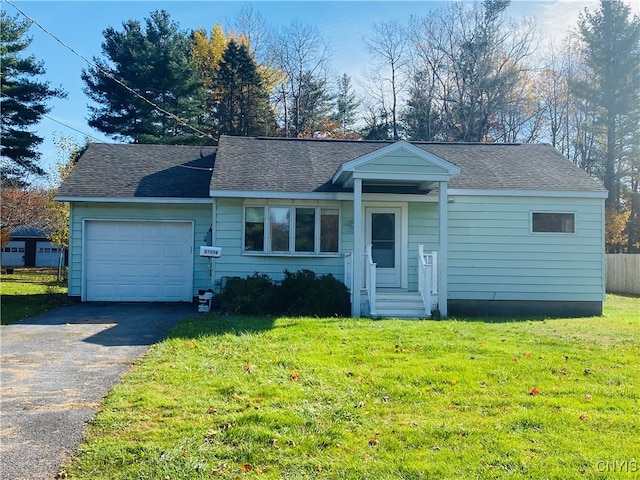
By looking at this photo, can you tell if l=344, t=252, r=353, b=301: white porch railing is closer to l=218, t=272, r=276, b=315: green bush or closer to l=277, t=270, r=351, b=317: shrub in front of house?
l=277, t=270, r=351, b=317: shrub in front of house

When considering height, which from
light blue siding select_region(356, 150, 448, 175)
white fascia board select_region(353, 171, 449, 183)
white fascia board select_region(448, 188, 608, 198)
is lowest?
white fascia board select_region(448, 188, 608, 198)

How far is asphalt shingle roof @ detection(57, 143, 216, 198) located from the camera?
13.2 m

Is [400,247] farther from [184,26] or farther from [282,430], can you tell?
[184,26]

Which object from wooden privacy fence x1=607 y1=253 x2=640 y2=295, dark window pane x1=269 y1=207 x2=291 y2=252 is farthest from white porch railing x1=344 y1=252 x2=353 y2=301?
wooden privacy fence x1=607 y1=253 x2=640 y2=295

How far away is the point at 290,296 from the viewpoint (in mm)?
11141

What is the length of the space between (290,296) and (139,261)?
467 centimetres

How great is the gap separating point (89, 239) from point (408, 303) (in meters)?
8.13

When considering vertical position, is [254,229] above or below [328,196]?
below

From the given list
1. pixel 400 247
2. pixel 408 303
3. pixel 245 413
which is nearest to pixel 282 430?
pixel 245 413

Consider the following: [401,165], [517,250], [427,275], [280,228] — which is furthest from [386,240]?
[517,250]

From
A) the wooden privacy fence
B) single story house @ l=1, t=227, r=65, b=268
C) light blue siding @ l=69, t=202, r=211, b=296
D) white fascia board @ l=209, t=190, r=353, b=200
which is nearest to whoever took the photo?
white fascia board @ l=209, t=190, r=353, b=200

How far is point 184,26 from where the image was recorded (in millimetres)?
33125

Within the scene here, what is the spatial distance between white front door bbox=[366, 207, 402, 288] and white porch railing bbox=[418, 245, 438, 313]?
80 centimetres

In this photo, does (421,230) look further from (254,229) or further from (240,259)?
(240,259)
